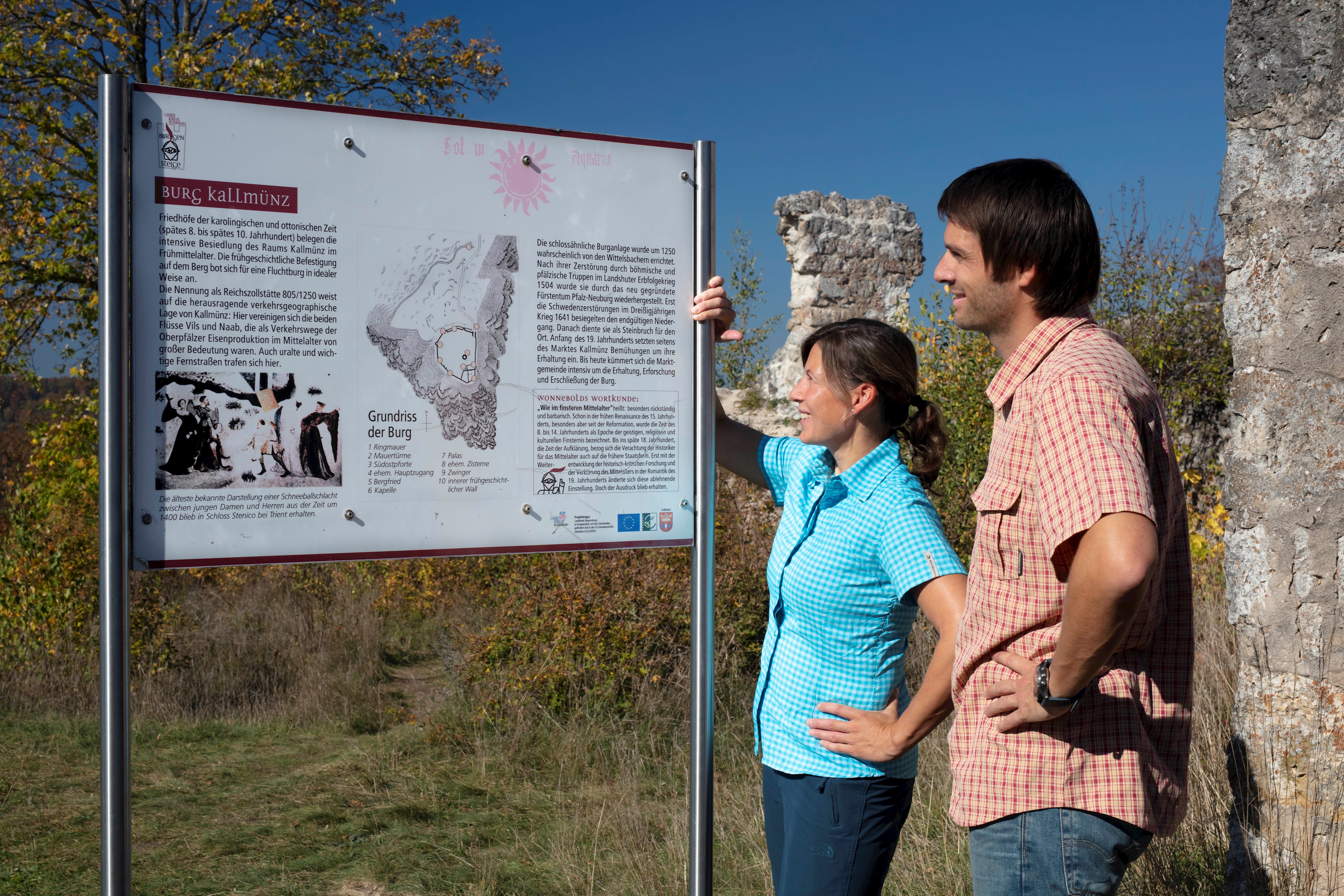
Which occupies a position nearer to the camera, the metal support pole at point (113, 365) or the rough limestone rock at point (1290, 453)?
the metal support pole at point (113, 365)

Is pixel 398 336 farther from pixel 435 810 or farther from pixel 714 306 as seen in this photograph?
pixel 435 810

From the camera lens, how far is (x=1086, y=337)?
1.60 m

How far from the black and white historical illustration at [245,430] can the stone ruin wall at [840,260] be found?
1016cm

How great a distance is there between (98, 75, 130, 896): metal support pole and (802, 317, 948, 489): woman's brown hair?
1451 millimetres

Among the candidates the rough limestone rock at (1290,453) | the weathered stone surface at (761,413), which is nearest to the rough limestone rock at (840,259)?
the weathered stone surface at (761,413)

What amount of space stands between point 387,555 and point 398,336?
474mm

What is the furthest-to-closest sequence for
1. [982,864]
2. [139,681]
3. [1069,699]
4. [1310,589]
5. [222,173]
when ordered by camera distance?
[139,681] → [1310,589] → [222,173] → [982,864] → [1069,699]

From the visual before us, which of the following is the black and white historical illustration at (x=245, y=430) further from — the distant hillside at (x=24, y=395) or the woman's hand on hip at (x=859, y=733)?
the distant hillside at (x=24, y=395)

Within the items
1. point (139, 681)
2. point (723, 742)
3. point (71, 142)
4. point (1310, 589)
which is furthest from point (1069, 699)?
point (71, 142)

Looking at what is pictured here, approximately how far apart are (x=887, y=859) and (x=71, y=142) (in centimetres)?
925

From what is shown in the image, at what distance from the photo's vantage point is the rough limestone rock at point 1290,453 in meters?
2.55

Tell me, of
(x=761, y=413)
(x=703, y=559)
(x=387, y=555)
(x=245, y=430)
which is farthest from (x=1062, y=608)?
(x=761, y=413)

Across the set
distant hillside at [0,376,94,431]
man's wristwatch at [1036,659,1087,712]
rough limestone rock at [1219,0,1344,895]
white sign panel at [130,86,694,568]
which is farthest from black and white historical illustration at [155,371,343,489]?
distant hillside at [0,376,94,431]

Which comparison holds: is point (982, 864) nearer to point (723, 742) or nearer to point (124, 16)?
point (723, 742)
